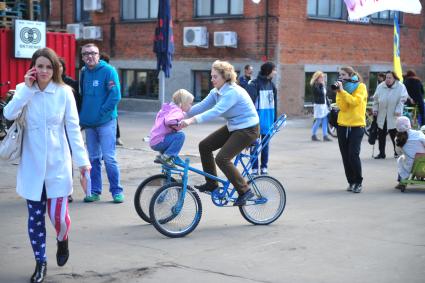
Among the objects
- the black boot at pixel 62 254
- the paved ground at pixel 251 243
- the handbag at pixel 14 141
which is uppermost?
the handbag at pixel 14 141

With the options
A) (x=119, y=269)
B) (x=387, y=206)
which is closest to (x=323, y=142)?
(x=387, y=206)

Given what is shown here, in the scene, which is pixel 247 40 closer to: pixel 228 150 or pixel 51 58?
pixel 228 150

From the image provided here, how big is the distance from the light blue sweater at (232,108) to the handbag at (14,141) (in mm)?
2400

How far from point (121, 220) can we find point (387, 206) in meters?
3.50

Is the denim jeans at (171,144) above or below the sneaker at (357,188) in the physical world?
above

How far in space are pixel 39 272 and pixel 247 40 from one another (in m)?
18.1

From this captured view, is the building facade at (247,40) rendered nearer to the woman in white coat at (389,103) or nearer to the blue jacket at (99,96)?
the woman in white coat at (389,103)

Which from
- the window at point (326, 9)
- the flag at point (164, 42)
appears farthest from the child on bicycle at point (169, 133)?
the window at point (326, 9)

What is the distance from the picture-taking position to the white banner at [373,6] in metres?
12.9

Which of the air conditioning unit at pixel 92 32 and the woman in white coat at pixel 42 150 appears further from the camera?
the air conditioning unit at pixel 92 32

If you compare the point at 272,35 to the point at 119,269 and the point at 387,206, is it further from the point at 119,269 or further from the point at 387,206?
the point at 119,269

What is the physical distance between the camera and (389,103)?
46.2ft

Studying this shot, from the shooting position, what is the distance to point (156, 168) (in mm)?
12531

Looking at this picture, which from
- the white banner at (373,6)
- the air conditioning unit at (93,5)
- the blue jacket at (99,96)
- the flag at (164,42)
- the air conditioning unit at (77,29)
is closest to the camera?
the blue jacket at (99,96)
